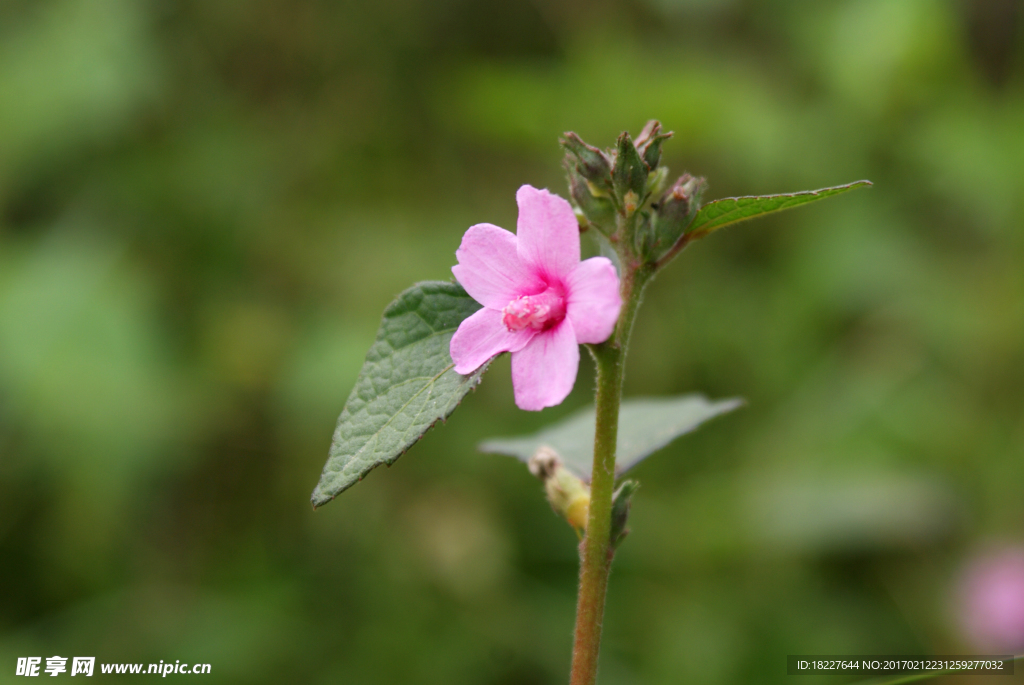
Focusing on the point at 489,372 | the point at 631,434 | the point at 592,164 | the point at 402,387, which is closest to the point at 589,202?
the point at 592,164

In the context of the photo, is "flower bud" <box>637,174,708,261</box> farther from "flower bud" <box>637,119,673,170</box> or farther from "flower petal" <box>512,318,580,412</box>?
"flower petal" <box>512,318,580,412</box>

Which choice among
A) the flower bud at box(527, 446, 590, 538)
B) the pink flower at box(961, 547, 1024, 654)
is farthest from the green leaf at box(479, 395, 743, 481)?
the pink flower at box(961, 547, 1024, 654)

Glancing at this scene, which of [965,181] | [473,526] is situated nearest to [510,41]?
[965,181]

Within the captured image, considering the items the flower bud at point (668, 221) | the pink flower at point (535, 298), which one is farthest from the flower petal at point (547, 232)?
the flower bud at point (668, 221)

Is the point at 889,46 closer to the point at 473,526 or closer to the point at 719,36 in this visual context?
the point at 719,36

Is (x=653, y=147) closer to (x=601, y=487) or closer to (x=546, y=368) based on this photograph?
(x=546, y=368)

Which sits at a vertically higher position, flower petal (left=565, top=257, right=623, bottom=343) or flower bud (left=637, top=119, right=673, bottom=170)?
flower bud (left=637, top=119, right=673, bottom=170)
